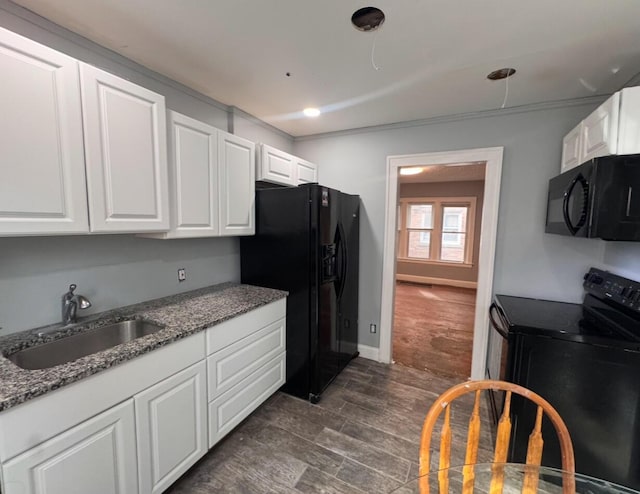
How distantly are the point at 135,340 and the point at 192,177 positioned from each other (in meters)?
1.04

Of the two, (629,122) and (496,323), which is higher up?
(629,122)

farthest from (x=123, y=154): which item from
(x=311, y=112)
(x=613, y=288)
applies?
(x=613, y=288)

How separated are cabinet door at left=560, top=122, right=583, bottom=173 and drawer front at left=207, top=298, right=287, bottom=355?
91.4 inches

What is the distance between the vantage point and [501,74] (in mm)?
1873

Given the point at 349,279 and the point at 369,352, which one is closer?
the point at 349,279

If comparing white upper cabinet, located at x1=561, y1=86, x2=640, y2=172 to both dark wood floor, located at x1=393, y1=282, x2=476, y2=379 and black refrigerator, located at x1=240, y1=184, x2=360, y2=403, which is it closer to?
black refrigerator, located at x1=240, y1=184, x2=360, y2=403

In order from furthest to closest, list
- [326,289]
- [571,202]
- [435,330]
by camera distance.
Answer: [435,330]
[326,289]
[571,202]

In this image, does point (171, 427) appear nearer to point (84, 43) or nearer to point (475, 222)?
point (84, 43)

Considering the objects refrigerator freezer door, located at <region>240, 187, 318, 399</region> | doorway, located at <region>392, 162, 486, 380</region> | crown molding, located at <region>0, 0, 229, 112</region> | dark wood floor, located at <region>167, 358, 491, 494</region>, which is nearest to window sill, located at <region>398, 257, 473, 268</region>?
doorway, located at <region>392, 162, 486, 380</region>

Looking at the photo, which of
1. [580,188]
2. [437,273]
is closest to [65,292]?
[580,188]

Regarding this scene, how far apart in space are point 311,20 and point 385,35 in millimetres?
399

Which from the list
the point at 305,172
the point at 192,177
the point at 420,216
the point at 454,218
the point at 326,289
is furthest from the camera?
the point at 420,216

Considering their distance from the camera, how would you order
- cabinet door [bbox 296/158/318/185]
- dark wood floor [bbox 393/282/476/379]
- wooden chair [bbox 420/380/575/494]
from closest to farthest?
wooden chair [bbox 420/380/575/494], cabinet door [bbox 296/158/318/185], dark wood floor [bbox 393/282/476/379]

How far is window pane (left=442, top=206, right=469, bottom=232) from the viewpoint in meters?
6.35
